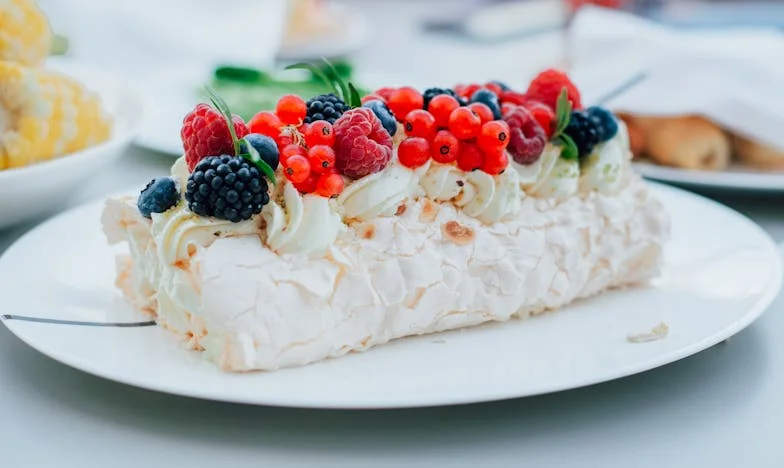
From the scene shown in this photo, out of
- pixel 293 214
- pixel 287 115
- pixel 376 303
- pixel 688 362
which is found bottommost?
pixel 688 362

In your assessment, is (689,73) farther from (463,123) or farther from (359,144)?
(359,144)

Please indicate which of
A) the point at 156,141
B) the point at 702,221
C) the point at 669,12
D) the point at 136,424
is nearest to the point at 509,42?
the point at 669,12

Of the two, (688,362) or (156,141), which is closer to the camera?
(688,362)

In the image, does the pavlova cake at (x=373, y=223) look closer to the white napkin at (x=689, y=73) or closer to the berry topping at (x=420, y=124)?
the berry topping at (x=420, y=124)

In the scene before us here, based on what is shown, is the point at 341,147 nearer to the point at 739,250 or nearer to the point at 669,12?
the point at 739,250

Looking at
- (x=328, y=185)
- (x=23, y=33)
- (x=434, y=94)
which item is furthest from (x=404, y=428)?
(x=23, y=33)

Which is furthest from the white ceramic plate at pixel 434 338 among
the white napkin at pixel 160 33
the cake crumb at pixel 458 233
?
the white napkin at pixel 160 33

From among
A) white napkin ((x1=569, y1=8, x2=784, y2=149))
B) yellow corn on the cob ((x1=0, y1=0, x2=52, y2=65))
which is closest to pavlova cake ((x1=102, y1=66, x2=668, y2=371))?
yellow corn on the cob ((x1=0, y1=0, x2=52, y2=65))
